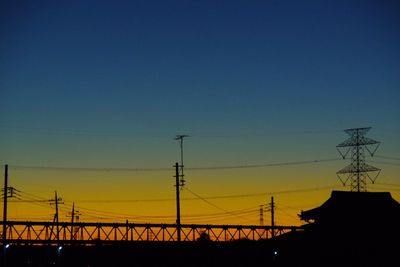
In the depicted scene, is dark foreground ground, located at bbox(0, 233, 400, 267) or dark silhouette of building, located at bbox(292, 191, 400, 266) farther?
dark foreground ground, located at bbox(0, 233, 400, 267)

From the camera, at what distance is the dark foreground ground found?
236ft

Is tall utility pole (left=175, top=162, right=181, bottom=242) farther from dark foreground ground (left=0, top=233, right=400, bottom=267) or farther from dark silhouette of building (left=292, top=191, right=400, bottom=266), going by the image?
dark silhouette of building (left=292, top=191, right=400, bottom=266)

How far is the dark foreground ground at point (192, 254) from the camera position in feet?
236

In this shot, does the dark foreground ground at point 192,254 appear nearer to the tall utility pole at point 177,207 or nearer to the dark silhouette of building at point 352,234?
the dark silhouette of building at point 352,234

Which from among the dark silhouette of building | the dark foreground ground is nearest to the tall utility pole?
the dark foreground ground

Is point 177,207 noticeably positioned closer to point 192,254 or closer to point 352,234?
point 192,254

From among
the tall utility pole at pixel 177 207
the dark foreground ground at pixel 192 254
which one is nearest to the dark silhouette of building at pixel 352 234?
the dark foreground ground at pixel 192 254

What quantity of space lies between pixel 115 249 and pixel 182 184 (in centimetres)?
1448

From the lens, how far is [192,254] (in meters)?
97.8

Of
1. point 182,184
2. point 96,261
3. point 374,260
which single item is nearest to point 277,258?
point 182,184

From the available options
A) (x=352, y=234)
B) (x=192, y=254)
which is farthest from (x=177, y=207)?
(x=352, y=234)

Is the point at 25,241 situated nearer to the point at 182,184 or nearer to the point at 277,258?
the point at 182,184

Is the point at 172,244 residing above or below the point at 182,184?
below

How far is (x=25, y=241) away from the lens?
93.8 metres
